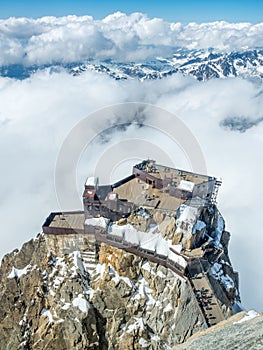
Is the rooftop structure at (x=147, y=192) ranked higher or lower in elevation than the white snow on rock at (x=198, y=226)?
higher

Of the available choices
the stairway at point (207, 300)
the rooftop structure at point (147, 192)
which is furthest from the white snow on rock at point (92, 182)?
the stairway at point (207, 300)

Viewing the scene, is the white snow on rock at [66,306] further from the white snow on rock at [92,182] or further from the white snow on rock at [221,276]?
the white snow on rock at [221,276]

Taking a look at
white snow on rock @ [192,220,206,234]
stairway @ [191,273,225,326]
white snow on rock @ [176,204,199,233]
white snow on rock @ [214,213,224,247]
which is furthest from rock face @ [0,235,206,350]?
white snow on rock @ [214,213,224,247]

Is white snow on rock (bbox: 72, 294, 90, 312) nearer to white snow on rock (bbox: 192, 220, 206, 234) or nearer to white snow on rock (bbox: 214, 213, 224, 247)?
white snow on rock (bbox: 192, 220, 206, 234)

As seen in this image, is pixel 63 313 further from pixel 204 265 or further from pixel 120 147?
pixel 120 147

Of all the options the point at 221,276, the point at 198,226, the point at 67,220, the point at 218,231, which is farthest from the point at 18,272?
the point at 218,231
